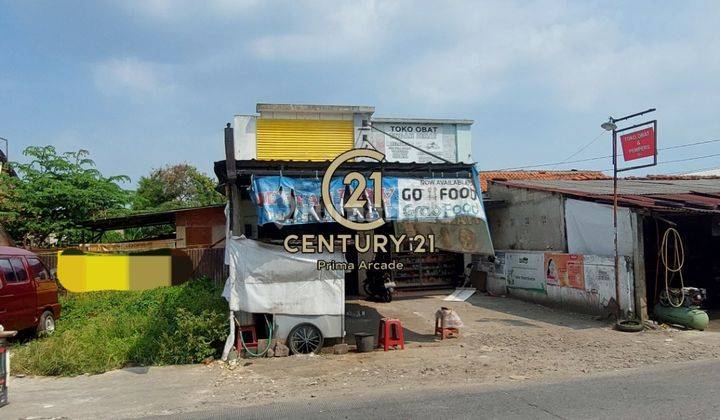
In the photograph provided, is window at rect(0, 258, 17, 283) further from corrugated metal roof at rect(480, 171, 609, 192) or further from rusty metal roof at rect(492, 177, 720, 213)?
corrugated metal roof at rect(480, 171, 609, 192)

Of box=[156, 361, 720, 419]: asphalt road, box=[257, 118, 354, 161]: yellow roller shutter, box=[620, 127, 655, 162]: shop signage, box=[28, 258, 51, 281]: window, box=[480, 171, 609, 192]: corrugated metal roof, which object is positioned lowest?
box=[156, 361, 720, 419]: asphalt road

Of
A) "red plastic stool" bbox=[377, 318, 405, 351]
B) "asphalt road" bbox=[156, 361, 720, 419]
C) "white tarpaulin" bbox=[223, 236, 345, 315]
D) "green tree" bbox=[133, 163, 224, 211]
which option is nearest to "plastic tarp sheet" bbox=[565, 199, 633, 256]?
"asphalt road" bbox=[156, 361, 720, 419]

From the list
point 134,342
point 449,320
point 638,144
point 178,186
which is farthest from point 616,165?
point 178,186

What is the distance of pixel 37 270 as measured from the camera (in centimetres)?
1189

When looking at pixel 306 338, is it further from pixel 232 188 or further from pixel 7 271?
pixel 7 271

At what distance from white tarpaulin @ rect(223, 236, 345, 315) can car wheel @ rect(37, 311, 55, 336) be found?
4607mm

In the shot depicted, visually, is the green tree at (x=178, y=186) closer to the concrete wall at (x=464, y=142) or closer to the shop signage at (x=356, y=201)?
the concrete wall at (x=464, y=142)

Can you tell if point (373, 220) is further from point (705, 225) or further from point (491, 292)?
point (705, 225)

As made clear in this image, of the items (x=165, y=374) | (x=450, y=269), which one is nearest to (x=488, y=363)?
(x=165, y=374)

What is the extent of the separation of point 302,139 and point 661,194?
38.3ft

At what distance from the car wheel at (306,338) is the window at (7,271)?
590cm

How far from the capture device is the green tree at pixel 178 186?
37.3 meters

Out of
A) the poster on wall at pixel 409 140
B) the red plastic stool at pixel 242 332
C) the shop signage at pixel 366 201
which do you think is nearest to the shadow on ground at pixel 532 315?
the shop signage at pixel 366 201

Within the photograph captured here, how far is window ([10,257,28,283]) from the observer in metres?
11.0
